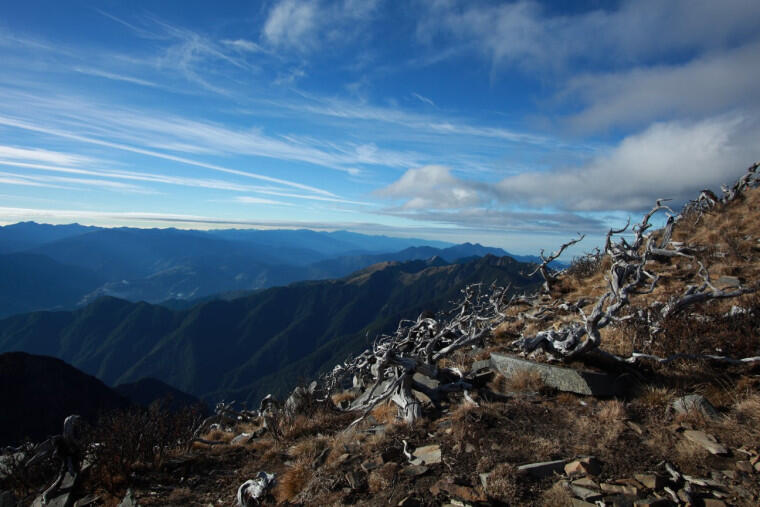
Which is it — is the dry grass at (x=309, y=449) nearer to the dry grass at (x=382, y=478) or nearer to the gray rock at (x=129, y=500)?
the dry grass at (x=382, y=478)

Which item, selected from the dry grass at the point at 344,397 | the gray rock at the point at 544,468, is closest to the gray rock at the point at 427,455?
the gray rock at the point at 544,468

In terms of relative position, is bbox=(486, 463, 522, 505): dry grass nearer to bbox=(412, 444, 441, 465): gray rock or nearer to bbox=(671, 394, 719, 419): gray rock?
bbox=(412, 444, 441, 465): gray rock

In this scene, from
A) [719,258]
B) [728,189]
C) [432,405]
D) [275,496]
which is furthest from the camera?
[728,189]

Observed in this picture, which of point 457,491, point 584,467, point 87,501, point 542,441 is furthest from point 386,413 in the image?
point 87,501

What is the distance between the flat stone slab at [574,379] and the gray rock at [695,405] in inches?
46.1

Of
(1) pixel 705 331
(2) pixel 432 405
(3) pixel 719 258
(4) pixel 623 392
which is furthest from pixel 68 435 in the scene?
(3) pixel 719 258

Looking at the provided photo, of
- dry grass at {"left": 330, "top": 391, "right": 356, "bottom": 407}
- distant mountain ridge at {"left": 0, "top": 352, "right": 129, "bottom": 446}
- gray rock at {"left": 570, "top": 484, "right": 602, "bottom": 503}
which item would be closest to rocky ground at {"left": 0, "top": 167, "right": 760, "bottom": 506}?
gray rock at {"left": 570, "top": 484, "right": 602, "bottom": 503}

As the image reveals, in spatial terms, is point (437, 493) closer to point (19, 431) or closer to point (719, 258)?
point (719, 258)

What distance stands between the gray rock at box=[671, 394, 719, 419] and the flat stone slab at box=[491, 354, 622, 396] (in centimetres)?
117

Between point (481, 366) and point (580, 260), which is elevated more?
point (580, 260)

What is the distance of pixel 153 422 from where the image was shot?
28.5 ft

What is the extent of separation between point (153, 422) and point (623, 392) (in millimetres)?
Answer: 10485

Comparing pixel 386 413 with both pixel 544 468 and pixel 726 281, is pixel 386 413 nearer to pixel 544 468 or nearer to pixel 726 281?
pixel 544 468

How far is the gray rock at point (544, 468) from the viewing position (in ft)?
16.8
